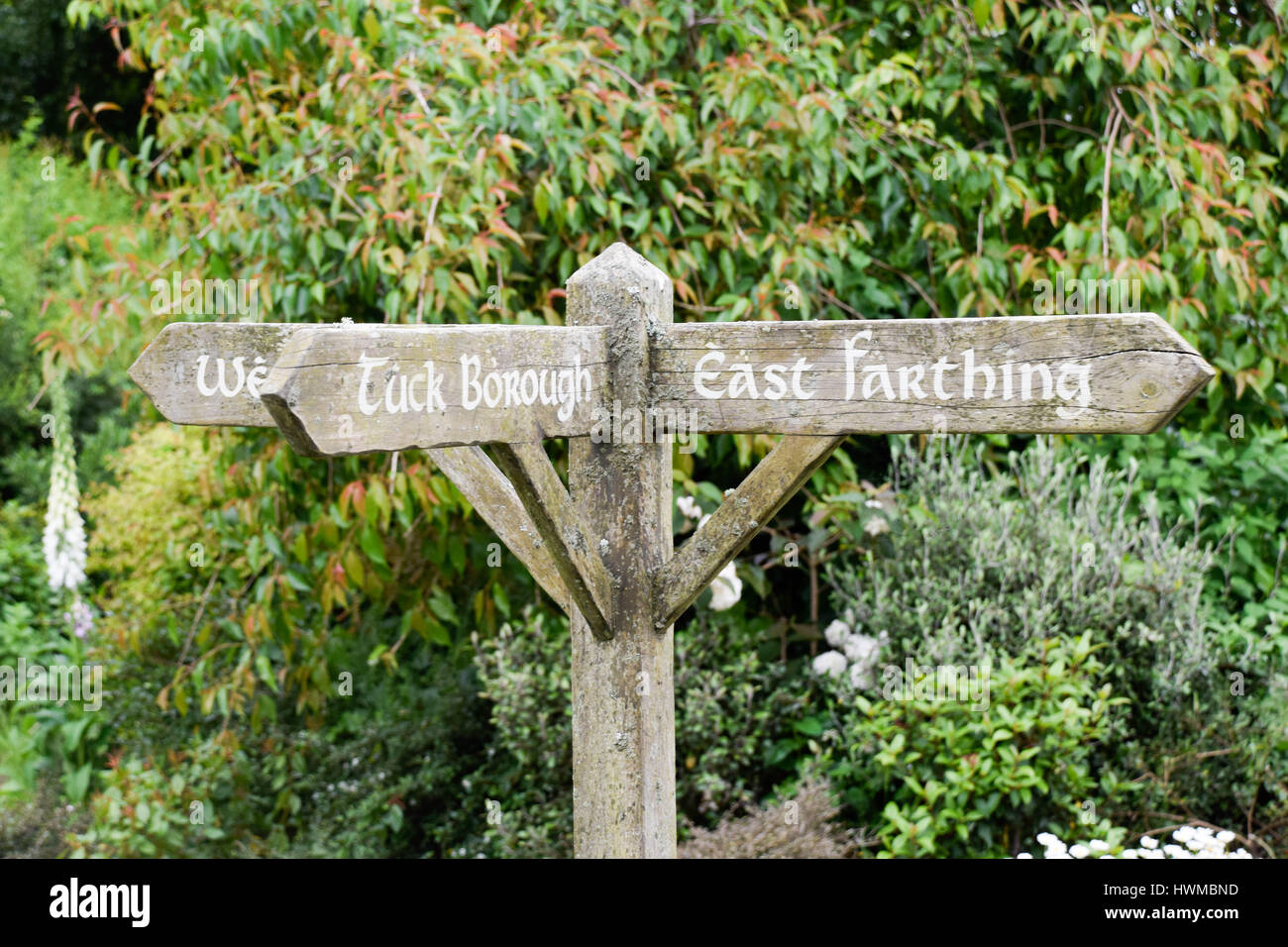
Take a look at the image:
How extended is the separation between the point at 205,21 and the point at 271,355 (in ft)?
7.69

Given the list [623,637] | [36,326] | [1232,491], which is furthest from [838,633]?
[36,326]

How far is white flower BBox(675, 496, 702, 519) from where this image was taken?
3.52 m

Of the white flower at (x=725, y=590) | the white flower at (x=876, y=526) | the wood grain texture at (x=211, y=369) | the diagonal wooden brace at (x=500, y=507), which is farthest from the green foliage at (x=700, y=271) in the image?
the wood grain texture at (x=211, y=369)

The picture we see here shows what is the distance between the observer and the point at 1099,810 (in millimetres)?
3338

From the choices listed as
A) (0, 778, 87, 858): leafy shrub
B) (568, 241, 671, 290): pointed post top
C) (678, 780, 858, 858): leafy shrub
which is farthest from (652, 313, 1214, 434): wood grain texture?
(0, 778, 87, 858): leafy shrub

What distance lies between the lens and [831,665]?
11.9 feet

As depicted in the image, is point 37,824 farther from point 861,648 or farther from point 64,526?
point 861,648

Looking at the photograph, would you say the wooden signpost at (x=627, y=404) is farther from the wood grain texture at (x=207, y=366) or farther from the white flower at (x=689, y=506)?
the white flower at (x=689, y=506)

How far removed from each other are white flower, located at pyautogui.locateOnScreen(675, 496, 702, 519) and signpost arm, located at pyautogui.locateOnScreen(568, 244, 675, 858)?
133 centimetres

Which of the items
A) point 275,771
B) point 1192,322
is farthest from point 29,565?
point 1192,322

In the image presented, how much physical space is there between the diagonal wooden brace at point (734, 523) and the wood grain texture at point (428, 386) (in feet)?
0.92

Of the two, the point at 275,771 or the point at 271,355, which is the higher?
the point at 271,355

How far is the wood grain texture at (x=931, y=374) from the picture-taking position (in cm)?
167

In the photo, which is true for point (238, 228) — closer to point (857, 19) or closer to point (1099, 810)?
point (857, 19)
